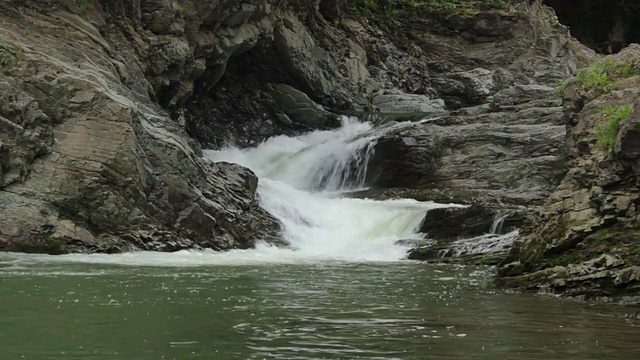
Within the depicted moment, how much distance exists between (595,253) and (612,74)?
580 centimetres

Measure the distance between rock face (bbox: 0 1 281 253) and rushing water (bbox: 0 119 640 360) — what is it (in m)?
1.05

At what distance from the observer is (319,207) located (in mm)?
22484

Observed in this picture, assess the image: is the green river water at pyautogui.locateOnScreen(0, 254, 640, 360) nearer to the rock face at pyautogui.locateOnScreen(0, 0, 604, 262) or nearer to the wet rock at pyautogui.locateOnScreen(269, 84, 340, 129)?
the rock face at pyautogui.locateOnScreen(0, 0, 604, 262)

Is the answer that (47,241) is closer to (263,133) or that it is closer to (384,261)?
(384,261)

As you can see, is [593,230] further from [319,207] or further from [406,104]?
[406,104]

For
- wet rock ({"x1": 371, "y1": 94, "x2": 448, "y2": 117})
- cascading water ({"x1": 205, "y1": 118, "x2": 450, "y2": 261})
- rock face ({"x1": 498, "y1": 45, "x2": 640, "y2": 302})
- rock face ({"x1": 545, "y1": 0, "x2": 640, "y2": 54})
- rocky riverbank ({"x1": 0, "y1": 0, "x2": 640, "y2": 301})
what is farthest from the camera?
rock face ({"x1": 545, "y1": 0, "x2": 640, "y2": 54})

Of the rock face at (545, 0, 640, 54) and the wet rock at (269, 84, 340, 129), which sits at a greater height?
the rock face at (545, 0, 640, 54)

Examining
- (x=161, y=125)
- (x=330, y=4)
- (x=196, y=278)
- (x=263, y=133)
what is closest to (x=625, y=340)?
(x=196, y=278)

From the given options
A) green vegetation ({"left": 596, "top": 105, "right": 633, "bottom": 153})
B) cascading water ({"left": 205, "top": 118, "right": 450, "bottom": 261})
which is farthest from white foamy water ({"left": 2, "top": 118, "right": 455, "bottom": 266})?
green vegetation ({"left": 596, "top": 105, "right": 633, "bottom": 153})

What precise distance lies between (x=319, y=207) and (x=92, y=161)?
756 cm

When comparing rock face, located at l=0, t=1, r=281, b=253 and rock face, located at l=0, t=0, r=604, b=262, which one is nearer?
rock face, located at l=0, t=1, r=281, b=253

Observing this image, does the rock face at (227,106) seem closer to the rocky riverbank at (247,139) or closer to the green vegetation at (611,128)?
the rocky riverbank at (247,139)

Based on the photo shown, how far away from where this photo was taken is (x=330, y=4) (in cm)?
3656

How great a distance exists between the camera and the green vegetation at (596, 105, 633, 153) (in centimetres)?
1163
